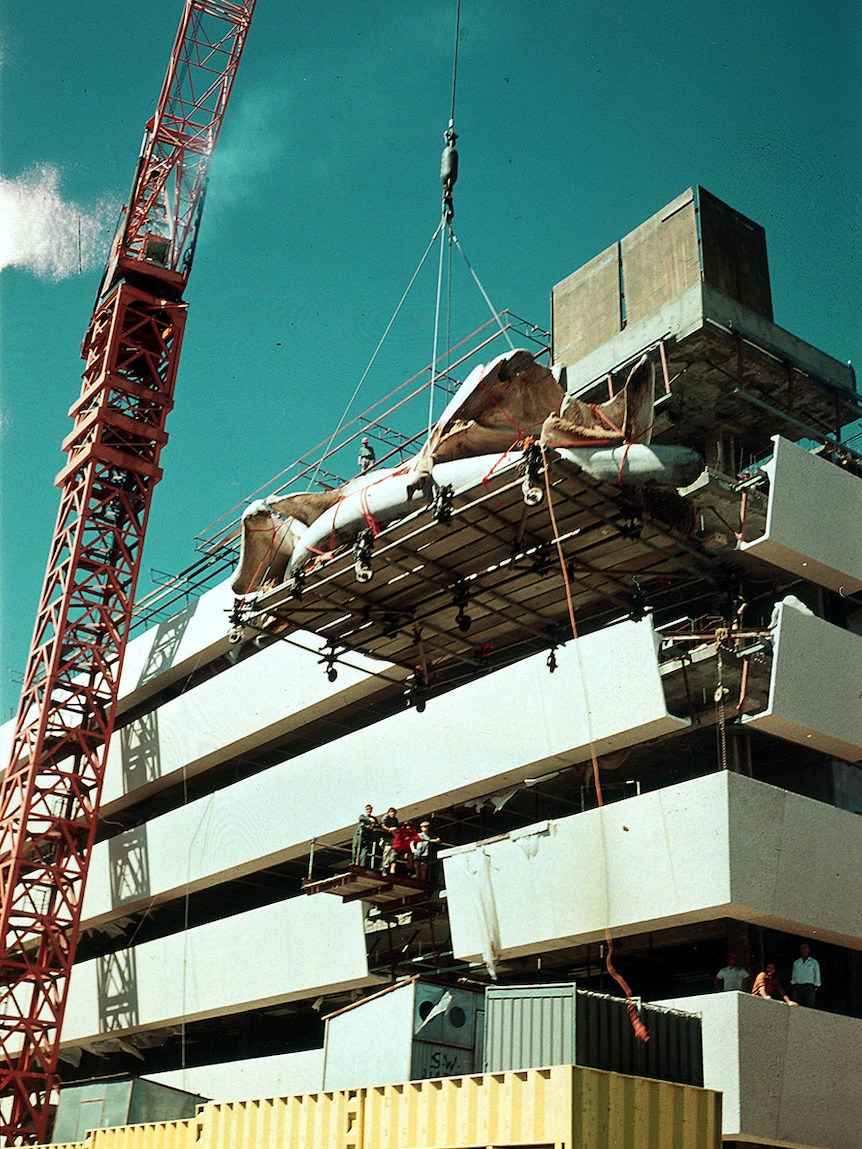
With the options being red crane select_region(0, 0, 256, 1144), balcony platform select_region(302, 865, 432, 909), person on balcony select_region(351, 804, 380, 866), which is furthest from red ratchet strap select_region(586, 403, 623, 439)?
red crane select_region(0, 0, 256, 1144)

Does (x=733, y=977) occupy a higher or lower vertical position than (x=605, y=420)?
lower

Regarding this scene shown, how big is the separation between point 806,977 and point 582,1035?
6875 mm

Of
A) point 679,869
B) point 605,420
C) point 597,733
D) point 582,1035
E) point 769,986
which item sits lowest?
point 582,1035

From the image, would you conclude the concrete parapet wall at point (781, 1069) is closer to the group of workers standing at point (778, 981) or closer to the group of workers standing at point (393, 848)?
the group of workers standing at point (778, 981)

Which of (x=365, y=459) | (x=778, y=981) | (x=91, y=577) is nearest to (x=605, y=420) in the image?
(x=365, y=459)

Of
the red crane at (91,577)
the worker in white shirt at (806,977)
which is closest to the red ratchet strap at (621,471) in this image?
the worker in white shirt at (806,977)

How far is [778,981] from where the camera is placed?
819 inches

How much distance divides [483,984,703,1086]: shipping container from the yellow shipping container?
982 millimetres

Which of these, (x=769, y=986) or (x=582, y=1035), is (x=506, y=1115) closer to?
(x=582, y=1035)

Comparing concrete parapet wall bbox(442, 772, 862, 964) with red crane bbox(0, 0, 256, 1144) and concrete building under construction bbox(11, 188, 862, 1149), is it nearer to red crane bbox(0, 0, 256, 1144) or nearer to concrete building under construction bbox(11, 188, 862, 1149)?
concrete building under construction bbox(11, 188, 862, 1149)

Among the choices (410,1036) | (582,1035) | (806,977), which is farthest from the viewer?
(806,977)

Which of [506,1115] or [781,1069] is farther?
[781,1069]

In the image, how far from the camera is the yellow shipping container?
552 inches

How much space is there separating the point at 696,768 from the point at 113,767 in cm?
1991
